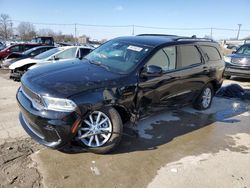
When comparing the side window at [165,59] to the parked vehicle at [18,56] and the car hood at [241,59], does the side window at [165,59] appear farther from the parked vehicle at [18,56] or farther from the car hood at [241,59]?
the parked vehicle at [18,56]

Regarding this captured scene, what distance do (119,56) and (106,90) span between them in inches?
43.6

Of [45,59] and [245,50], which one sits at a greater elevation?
[245,50]

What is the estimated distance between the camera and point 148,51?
13.1ft

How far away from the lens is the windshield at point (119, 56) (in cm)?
384

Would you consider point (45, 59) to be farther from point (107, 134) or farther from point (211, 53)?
point (107, 134)

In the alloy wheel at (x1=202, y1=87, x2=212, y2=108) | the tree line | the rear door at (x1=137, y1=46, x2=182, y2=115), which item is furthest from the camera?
the tree line

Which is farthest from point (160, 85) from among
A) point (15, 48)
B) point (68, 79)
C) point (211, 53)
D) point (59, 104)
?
point (15, 48)

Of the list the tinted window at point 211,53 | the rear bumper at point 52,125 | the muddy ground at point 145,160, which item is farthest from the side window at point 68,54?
the rear bumper at point 52,125

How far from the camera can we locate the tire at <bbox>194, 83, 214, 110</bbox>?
562 cm

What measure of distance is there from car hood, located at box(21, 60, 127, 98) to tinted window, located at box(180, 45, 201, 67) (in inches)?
67.6

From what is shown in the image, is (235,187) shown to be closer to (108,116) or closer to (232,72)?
(108,116)

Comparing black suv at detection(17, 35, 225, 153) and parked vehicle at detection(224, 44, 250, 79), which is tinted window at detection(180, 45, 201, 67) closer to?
black suv at detection(17, 35, 225, 153)

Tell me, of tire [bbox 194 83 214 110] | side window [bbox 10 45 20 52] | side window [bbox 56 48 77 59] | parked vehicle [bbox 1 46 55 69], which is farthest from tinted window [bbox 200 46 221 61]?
side window [bbox 10 45 20 52]

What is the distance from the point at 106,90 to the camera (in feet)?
10.8
